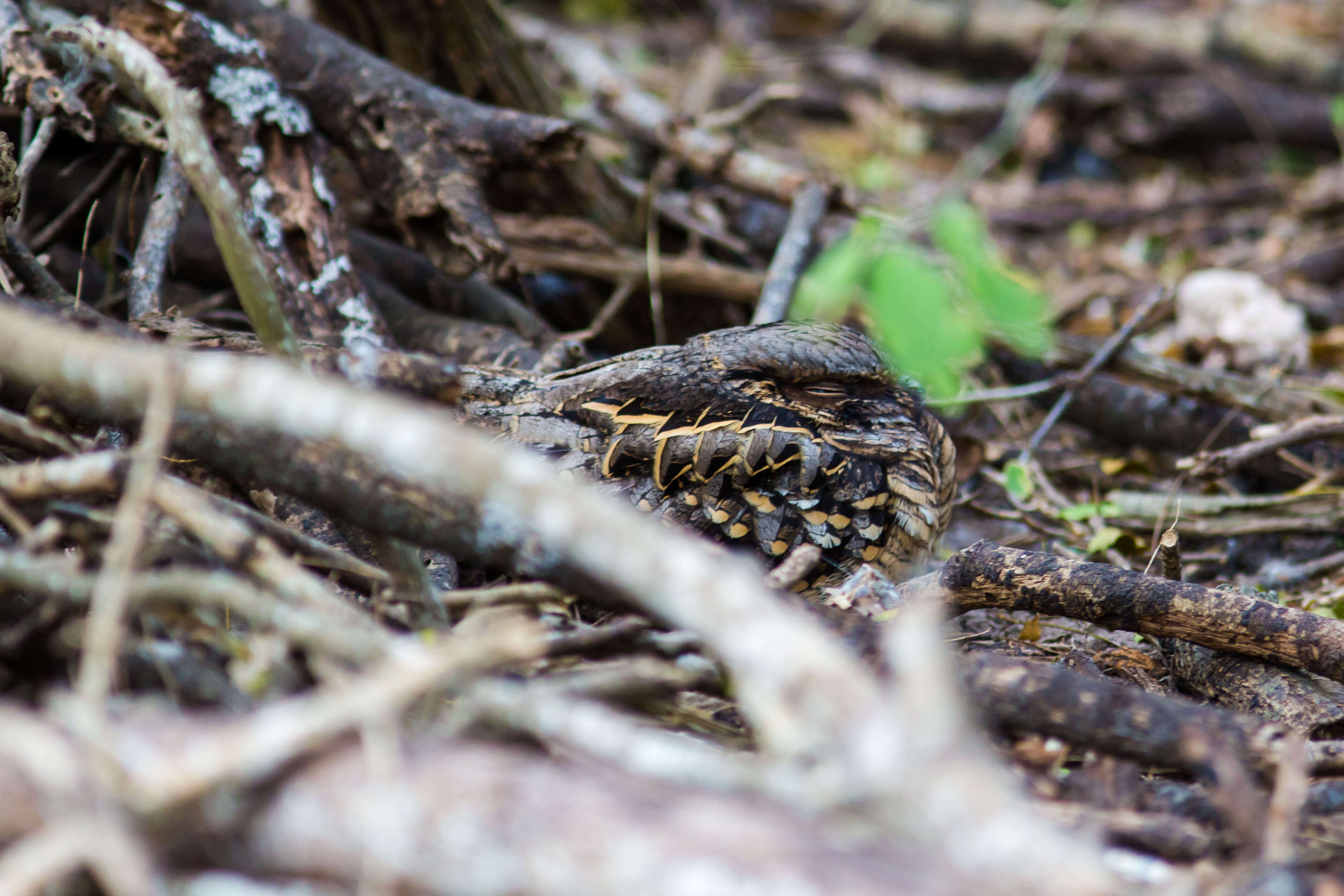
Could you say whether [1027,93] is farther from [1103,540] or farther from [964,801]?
[964,801]

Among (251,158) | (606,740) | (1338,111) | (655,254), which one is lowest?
(606,740)

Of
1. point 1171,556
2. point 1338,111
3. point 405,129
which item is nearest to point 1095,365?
point 1171,556

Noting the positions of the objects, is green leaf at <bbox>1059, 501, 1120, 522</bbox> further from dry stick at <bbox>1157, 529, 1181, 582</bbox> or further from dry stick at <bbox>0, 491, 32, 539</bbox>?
dry stick at <bbox>0, 491, 32, 539</bbox>

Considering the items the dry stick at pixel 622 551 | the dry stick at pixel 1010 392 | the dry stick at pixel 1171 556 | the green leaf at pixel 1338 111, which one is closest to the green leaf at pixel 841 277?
the dry stick at pixel 622 551

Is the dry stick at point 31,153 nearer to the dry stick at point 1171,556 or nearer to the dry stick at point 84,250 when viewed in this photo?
the dry stick at point 84,250

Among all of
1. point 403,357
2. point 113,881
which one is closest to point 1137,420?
point 403,357

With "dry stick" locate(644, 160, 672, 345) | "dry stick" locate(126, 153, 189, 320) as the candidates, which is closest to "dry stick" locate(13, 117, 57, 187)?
"dry stick" locate(126, 153, 189, 320)

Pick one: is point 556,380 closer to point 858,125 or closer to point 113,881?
point 113,881
